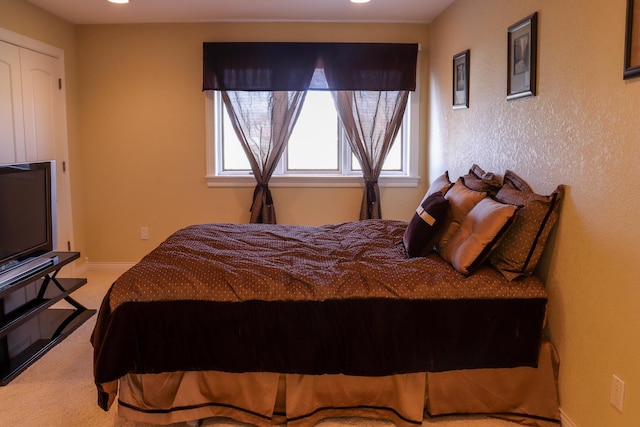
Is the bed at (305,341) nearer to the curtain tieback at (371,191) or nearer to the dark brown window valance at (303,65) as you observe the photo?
the curtain tieback at (371,191)

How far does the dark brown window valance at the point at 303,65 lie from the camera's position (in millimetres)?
4715

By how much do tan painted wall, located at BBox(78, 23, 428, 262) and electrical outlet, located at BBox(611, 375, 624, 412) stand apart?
3149 millimetres

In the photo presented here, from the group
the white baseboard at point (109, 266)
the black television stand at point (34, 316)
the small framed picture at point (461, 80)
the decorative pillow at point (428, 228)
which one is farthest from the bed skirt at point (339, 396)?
the white baseboard at point (109, 266)

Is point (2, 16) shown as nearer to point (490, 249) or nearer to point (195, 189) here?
point (195, 189)

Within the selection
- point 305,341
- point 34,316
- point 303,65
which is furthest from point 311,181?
point 305,341

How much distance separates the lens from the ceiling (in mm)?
4145

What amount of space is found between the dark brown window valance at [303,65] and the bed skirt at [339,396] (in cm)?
299

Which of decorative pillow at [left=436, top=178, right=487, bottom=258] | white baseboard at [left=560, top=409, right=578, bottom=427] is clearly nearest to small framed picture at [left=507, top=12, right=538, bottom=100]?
decorative pillow at [left=436, top=178, right=487, bottom=258]

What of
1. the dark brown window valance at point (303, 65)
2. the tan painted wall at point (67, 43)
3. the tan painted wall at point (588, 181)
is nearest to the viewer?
the tan painted wall at point (588, 181)

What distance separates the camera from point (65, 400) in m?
2.68

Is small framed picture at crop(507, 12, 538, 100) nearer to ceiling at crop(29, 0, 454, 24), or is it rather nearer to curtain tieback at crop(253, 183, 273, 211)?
ceiling at crop(29, 0, 454, 24)

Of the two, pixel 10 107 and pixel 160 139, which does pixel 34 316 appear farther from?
pixel 160 139

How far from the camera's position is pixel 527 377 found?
2.43m

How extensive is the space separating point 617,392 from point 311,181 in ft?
11.1
